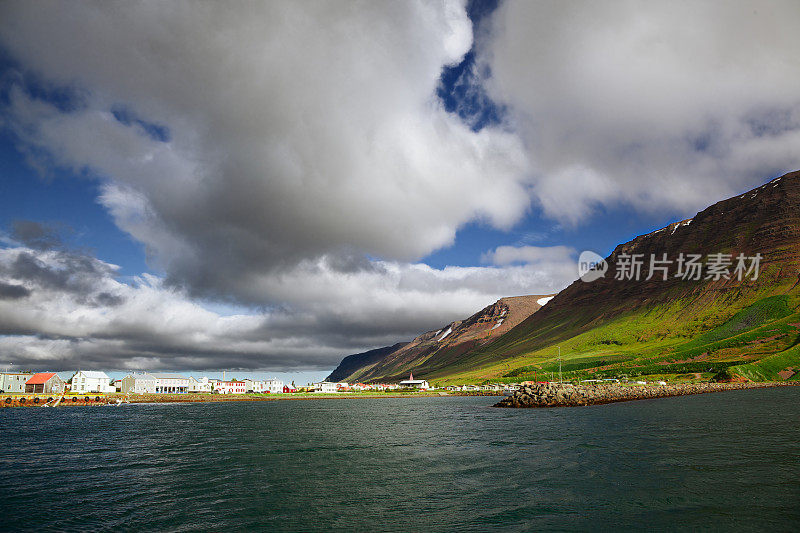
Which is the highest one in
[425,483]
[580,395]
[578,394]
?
[425,483]

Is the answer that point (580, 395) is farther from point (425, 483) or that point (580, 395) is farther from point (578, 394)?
point (425, 483)

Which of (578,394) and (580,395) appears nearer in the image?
(580,395)

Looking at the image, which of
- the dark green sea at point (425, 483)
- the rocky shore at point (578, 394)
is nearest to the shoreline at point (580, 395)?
the rocky shore at point (578, 394)

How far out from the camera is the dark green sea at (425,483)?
24.3 m

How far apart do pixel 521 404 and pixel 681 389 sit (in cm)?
6901

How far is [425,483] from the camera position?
3341 centimetres

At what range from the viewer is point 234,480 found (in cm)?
3581

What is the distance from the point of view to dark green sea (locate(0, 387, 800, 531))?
24281 millimetres

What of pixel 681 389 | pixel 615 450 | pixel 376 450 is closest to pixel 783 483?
pixel 615 450

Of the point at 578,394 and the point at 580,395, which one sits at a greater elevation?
the point at 578,394

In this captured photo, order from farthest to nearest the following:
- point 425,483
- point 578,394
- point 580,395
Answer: point 578,394
point 580,395
point 425,483

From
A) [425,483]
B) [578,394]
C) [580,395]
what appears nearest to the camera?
[425,483]

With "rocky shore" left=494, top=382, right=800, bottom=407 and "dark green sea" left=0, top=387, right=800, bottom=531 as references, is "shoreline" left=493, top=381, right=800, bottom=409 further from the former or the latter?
"dark green sea" left=0, top=387, right=800, bottom=531

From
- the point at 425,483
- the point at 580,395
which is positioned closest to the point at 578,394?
the point at 580,395
